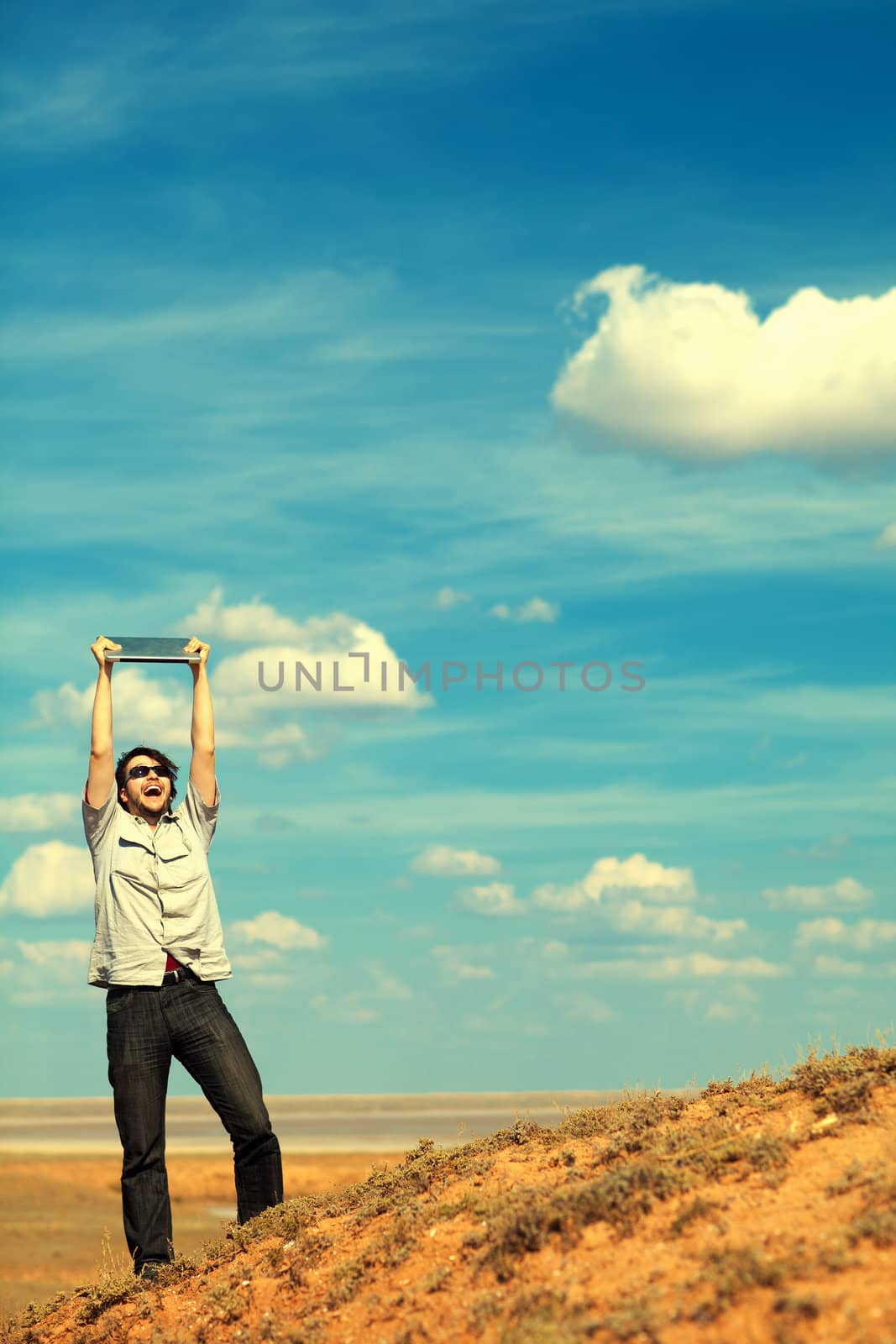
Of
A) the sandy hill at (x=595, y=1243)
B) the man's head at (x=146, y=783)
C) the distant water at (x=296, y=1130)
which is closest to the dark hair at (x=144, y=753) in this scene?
the man's head at (x=146, y=783)

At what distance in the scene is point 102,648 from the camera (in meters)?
9.67

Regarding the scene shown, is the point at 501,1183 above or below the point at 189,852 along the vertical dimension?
below

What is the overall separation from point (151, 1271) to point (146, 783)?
351 centimetres

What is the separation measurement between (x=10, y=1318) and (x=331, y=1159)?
4366 centimetres

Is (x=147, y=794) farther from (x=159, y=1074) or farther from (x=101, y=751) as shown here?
(x=159, y=1074)

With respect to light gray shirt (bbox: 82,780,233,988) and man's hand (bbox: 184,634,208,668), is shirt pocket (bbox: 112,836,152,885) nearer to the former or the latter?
light gray shirt (bbox: 82,780,233,988)

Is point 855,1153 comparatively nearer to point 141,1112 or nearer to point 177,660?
point 141,1112

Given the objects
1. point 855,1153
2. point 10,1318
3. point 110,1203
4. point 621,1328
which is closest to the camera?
point 621,1328

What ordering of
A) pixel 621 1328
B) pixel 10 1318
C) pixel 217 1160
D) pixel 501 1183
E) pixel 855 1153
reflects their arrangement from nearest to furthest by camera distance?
pixel 621 1328, pixel 855 1153, pixel 501 1183, pixel 10 1318, pixel 217 1160

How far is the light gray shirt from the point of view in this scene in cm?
923

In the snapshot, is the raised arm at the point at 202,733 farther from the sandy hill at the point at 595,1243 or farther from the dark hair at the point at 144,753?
the sandy hill at the point at 595,1243

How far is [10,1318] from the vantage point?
10.9 meters

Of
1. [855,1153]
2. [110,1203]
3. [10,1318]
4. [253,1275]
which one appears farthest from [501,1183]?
[110,1203]

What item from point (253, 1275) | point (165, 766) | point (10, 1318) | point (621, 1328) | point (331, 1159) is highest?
point (165, 766)
